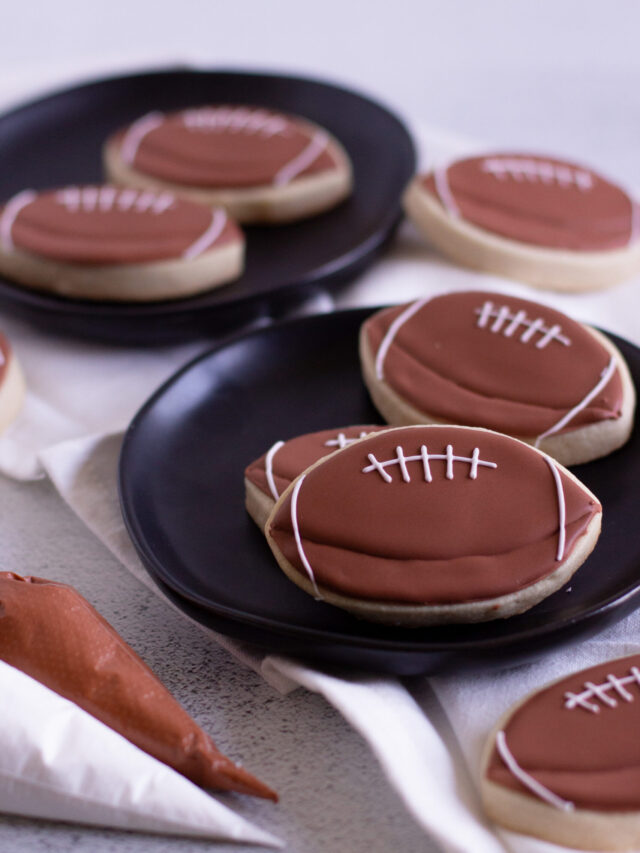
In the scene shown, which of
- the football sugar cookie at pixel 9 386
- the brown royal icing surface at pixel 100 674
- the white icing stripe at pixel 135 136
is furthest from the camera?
the white icing stripe at pixel 135 136

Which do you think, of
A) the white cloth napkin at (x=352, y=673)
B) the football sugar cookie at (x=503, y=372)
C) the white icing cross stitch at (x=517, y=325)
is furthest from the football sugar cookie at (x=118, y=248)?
the white icing cross stitch at (x=517, y=325)

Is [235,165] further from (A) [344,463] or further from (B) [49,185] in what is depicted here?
(A) [344,463]

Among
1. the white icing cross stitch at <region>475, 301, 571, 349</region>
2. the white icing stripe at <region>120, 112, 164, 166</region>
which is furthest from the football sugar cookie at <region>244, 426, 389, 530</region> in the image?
the white icing stripe at <region>120, 112, 164, 166</region>

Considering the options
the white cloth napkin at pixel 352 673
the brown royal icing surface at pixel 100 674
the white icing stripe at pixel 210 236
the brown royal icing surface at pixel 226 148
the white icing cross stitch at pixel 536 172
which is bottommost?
the white cloth napkin at pixel 352 673

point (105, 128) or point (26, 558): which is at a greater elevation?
point (105, 128)

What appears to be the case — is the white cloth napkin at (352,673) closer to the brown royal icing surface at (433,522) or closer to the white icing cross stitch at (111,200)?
the brown royal icing surface at (433,522)

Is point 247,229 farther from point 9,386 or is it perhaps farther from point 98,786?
point 98,786

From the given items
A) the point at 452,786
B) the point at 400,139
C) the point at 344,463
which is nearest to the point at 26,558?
the point at 344,463
